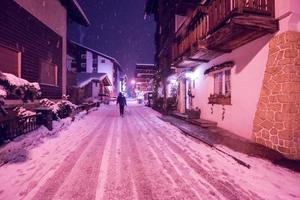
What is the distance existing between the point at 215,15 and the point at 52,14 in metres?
11.2

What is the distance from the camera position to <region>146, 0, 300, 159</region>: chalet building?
6895mm

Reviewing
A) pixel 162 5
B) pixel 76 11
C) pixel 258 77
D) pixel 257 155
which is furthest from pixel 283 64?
pixel 162 5

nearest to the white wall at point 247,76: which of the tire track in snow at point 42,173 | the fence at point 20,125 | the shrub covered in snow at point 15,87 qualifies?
the tire track in snow at point 42,173

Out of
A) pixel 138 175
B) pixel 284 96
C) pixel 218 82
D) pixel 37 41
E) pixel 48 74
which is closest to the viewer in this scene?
pixel 138 175

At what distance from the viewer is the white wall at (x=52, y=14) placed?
1308cm

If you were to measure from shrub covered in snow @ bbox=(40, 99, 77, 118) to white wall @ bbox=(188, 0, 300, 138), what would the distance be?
8.58 metres

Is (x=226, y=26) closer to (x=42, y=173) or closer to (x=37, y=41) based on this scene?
(x=42, y=173)

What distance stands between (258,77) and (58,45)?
46.1 feet

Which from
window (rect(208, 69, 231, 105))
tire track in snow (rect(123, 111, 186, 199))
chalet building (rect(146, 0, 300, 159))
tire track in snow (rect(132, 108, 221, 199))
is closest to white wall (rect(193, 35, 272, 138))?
chalet building (rect(146, 0, 300, 159))

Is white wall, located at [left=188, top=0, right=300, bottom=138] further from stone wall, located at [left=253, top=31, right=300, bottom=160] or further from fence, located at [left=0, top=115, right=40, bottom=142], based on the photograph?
fence, located at [left=0, top=115, right=40, bottom=142]

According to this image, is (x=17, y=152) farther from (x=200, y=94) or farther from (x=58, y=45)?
(x=58, y=45)

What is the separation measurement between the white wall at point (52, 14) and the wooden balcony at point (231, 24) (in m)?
8.65

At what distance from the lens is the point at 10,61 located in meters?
11.3

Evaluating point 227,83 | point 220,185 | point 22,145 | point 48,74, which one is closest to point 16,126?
point 22,145
